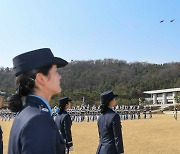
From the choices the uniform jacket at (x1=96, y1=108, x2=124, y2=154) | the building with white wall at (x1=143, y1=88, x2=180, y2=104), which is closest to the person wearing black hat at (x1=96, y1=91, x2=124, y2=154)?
the uniform jacket at (x1=96, y1=108, x2=124, y2=154)

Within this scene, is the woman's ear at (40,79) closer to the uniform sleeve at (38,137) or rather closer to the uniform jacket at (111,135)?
the uniform sleeve at (38,137)

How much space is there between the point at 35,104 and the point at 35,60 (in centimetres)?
27

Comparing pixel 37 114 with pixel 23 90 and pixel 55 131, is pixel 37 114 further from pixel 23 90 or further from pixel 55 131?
pixel 23 90

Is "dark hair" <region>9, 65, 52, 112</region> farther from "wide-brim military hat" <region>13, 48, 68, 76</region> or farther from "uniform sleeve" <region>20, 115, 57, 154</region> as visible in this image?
"uniform sleeve" <region>20, 115, 57, 154</region>

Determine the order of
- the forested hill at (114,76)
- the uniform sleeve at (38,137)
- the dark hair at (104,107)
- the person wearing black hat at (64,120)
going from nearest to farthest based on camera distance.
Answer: the uniform sleeve at (38,137), the dark hair at (104,107), the person wearing black hat at (64,120), the forested hill at (114,76)

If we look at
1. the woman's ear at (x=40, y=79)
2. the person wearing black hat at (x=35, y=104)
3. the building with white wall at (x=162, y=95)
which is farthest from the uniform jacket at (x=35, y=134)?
the building with white wall at (x=162, y=95)

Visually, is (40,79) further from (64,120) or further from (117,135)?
(64,120)

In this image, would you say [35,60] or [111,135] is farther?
[111,135]

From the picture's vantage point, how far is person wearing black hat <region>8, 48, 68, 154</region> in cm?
187

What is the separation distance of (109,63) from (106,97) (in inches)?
4672

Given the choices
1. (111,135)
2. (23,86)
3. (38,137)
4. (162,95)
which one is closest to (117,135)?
(111,135)

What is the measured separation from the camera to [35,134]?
1.85 meters

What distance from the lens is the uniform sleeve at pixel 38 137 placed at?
184 cm

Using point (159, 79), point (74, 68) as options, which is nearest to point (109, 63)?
point (74, 68)
